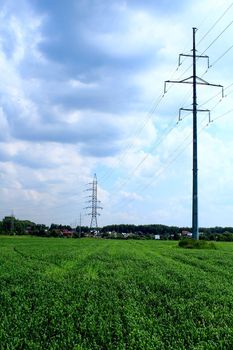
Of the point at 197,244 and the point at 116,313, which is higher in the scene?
the point at 197,244

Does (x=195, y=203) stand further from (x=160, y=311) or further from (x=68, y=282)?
(x=160, y=311)

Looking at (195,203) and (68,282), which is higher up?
(195,203)

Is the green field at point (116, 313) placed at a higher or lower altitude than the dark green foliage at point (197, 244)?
lower

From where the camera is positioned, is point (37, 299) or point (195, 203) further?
point (195, 203)

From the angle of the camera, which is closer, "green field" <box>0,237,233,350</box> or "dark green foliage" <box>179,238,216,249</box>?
"green field" <box>0,237,233,350</box>

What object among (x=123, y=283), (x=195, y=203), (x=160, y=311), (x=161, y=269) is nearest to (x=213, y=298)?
(x=160, y=311)

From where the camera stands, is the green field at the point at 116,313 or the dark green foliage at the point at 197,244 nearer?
the green field at the point at 116,313

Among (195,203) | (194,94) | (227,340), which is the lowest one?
(227,340)

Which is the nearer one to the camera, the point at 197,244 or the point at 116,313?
A: the point at 116,313

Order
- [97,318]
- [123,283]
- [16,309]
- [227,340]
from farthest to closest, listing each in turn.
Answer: [123,283]
[16,309]
[97,318]
[227,340]

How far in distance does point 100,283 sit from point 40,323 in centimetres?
745

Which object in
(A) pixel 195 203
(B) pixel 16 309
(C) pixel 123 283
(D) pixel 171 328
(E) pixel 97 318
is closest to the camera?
(D) pixel 171 328

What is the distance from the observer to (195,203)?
55594mm

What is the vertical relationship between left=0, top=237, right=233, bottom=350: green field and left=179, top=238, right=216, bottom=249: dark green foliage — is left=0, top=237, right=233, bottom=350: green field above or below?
below
